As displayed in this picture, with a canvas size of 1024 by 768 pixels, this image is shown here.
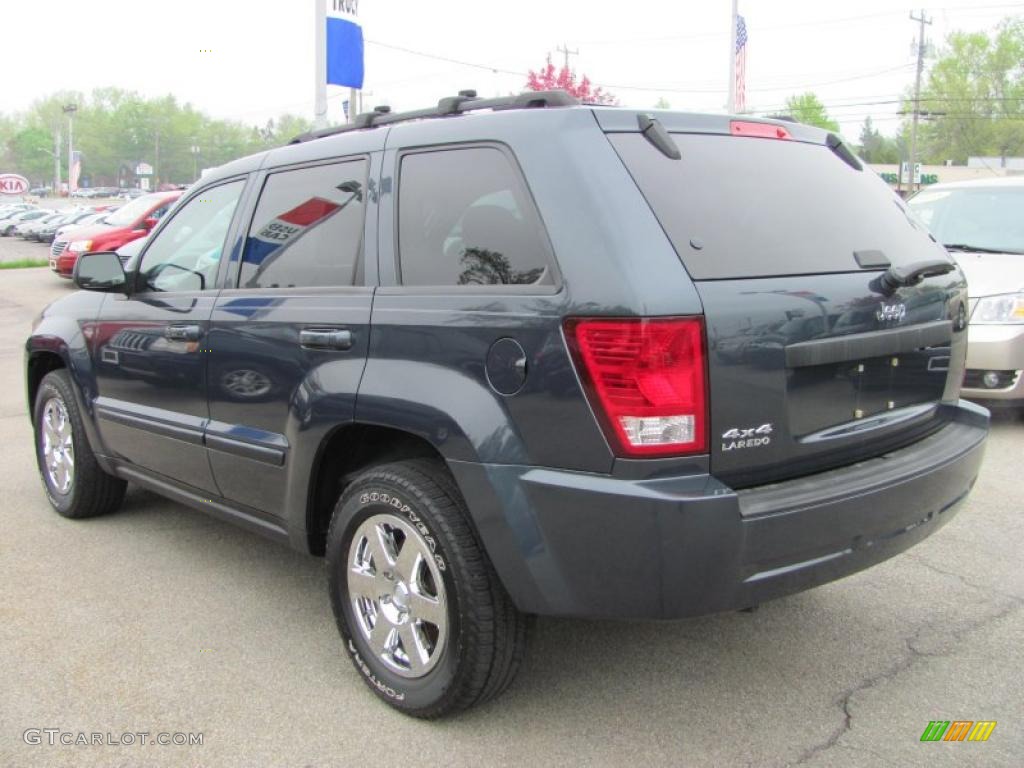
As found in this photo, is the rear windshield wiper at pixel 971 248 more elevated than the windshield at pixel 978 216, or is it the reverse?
the windshield at pixel 978 216

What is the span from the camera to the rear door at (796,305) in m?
2.48

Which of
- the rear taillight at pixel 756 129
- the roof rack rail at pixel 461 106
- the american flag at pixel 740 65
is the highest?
the american flag at pixel 740 65

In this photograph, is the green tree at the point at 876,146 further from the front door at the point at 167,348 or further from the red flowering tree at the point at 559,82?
the front door at the point at 167,348

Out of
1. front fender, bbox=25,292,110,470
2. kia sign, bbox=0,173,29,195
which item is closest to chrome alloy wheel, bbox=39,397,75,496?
front fender, bbox=25,292,110,470

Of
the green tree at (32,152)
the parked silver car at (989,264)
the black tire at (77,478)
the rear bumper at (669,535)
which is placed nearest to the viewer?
the rear bumper at (669,535)

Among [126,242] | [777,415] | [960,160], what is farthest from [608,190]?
[960,160]

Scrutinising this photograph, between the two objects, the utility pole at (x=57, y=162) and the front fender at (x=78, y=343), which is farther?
the utility pole at (x=57, y=162)

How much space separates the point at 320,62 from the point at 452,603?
8199mm

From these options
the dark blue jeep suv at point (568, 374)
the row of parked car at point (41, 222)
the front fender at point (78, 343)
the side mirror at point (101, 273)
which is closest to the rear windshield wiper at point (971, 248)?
the dark blue jeep suv at point (568, 374)

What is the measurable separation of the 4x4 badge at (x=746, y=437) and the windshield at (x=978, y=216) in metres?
5.49

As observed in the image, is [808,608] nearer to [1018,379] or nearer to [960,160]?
[1018,379]

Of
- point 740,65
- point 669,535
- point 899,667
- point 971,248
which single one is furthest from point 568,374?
point 740,65

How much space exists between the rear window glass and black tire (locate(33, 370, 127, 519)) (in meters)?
3.35

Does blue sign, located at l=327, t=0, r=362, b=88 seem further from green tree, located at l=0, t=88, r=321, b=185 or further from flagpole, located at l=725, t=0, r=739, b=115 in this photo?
green tree, located at l=0, t=88, r=321, b=185
